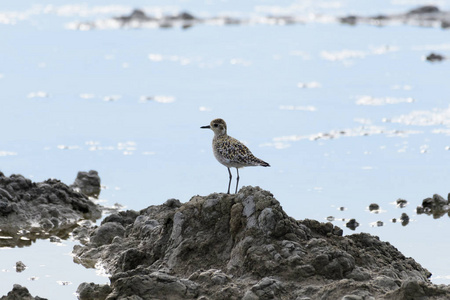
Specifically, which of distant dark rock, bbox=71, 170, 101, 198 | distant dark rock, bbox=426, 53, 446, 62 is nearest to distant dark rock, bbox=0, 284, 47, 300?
distant dark rock, bbox=71, 170, 101, 198

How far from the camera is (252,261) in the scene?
11.1m

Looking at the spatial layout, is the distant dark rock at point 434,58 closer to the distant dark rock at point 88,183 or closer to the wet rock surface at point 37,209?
the distant dark rock at point 88,183

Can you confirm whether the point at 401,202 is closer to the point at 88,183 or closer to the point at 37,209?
the point at 88,183

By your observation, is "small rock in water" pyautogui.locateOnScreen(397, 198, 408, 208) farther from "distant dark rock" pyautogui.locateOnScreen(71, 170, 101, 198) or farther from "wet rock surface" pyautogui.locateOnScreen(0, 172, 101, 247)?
"distant dark rock" pyautogui.locateOnScreen(71, 170, 101, 198)

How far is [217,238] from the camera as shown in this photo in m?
11.8

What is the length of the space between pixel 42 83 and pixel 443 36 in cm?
1669

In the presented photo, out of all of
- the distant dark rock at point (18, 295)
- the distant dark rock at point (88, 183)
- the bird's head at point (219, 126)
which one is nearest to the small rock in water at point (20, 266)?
the distant dark rock at point (18, 295)

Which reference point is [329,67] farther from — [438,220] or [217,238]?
[217,238]

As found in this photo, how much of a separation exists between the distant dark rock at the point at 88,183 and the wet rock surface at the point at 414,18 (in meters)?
24.9

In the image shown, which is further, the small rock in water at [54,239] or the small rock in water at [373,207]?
the small rock in water at [373,207]

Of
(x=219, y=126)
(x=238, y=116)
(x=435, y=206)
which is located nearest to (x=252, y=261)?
(x=219, y=126)

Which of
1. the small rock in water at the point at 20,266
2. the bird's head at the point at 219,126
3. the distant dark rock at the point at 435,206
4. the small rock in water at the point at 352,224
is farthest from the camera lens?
the distant dark rock at the point at 435,206

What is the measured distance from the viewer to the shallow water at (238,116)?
53.3 feet

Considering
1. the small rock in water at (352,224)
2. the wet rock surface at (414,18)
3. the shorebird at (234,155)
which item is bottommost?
the small rock in water at (352,224)
